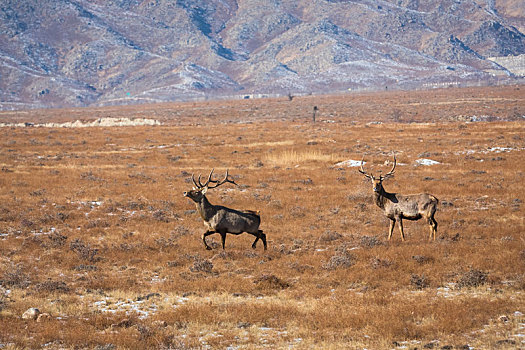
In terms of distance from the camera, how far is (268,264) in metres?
15.1

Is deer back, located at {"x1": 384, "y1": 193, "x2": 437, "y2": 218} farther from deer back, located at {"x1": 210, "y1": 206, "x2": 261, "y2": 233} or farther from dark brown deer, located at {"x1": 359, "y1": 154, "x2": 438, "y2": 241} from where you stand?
deer back, located at {"x1": 210, "y1": 206, "x2": 261, "y2": 233}

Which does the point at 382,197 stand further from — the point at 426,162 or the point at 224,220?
the point at 426,162

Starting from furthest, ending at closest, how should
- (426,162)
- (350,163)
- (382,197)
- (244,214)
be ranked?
(350,163), (426,162), (382,197), (244,214)

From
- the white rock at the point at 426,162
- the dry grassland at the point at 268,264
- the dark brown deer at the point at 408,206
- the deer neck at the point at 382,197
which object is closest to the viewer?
the dry grassland at the point at 268,264

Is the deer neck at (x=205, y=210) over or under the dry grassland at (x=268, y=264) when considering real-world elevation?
over

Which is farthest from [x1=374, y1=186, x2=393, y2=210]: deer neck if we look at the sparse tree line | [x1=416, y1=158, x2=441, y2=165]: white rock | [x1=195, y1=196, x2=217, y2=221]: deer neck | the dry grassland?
[x1=416, y1=158, x2=441, y2=165]: white rock

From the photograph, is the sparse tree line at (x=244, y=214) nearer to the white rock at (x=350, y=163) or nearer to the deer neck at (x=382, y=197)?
the deer neck at (x=382, y=197)

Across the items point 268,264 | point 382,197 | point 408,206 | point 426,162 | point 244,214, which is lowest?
point 268,264

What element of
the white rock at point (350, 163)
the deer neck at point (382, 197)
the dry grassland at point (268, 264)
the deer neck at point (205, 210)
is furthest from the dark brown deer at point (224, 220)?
the white rock at point (350, 163)

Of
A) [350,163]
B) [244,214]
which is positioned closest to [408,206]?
[244,214]

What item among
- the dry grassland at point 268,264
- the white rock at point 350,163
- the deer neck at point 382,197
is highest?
the white rock at point 350,163

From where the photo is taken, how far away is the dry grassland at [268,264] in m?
9.98

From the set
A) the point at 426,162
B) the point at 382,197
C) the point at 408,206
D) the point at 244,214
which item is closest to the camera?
the point at 244,214

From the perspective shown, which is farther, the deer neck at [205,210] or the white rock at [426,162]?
the white rock at [426,162]
